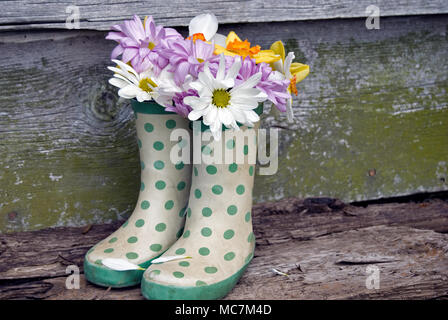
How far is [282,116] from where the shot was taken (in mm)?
1312

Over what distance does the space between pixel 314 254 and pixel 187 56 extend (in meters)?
0.50

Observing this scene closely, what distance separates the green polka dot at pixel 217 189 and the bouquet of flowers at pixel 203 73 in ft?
0.39

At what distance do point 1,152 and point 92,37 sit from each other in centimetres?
34

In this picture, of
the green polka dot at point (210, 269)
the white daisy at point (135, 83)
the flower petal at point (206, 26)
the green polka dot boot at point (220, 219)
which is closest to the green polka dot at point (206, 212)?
the green polka dot boot at point (220, 219)

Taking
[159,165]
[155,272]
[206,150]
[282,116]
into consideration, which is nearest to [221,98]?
[206,150]

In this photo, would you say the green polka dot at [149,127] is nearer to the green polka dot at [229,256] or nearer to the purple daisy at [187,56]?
the purple daisy at [187,56]

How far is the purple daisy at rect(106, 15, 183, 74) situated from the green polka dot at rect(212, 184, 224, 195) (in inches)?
9.4

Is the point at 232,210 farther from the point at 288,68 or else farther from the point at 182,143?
the point at 288,68

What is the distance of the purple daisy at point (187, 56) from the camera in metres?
0.90

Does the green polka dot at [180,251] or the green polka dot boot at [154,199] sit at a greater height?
the green polka dot boot at [154,199]

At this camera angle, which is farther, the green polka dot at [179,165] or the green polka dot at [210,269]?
the green polka dot at [179,165]

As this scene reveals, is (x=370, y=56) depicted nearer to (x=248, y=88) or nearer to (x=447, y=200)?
(x=447, y=200)

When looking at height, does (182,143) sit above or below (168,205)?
above

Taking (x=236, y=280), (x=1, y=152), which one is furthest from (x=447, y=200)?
(x=1, y=152)
